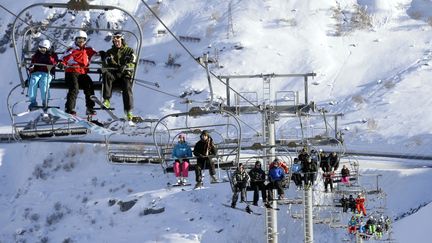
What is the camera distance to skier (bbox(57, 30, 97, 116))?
16344 millimetres

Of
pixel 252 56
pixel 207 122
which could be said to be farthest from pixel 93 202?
pixel 252 56

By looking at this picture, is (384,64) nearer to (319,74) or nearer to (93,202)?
(319,74)

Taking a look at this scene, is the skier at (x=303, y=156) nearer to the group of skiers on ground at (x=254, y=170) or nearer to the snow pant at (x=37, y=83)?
the group of skiers on ground at (x=254, y=170)

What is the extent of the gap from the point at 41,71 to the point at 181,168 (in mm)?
5293

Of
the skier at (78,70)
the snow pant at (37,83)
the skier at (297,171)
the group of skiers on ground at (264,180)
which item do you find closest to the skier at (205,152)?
the group of skiers on ground at (264,180)

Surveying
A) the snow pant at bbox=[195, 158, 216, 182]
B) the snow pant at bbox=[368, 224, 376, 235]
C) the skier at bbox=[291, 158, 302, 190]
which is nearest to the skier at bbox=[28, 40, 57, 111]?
the snow pant at bbox=[195, 158, 216, 182]

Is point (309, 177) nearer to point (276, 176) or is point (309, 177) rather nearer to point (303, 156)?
point (303, 156)

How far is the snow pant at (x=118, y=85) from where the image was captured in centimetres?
1634

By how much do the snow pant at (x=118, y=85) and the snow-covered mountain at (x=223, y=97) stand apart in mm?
26993

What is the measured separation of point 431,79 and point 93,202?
855 inches

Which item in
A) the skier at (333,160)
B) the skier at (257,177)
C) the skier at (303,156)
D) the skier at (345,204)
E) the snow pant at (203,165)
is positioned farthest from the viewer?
the skier at (345,204)

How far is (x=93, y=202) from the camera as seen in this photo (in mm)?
53906

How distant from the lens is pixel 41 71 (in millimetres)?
16344

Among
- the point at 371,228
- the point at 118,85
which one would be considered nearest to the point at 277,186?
the point at 118,85
